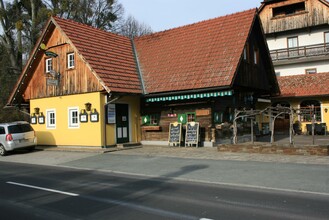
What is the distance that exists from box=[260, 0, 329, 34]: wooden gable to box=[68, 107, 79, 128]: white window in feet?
85.8

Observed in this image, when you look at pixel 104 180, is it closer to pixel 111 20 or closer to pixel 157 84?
pixel 157 84

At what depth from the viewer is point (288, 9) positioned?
39156 mm

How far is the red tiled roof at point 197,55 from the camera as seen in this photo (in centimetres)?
1784

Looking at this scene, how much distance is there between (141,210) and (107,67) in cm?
1368

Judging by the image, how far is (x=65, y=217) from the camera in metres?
6.39

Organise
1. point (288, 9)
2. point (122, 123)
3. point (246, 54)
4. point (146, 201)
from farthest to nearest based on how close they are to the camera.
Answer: point (288, 9) < point (122, 123) < point (246, 54) < point (146, 201)

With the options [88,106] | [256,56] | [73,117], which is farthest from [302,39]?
[73,117]

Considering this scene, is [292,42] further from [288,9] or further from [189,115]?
[189,115]

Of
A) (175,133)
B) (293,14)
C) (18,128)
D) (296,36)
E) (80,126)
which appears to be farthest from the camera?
(296,36)

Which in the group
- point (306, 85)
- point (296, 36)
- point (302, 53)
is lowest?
point (306, 85)

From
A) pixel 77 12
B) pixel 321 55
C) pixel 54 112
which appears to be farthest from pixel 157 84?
pixel 321 55

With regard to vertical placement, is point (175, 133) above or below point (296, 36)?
below

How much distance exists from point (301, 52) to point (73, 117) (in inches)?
1021

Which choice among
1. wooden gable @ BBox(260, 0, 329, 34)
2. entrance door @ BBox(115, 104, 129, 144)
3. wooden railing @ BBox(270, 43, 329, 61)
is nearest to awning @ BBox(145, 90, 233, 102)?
entrance door @ BBox(115, 104, 129, 144)
